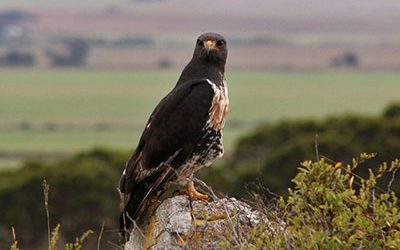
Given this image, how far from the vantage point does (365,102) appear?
11100 centimetres

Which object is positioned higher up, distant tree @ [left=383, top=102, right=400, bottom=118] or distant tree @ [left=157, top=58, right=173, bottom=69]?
distant tree @ [left=383, top=102, right=400, bottom=118]

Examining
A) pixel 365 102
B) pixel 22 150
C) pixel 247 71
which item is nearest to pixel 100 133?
pixel 22 150

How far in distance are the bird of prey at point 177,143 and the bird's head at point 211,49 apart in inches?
10.4

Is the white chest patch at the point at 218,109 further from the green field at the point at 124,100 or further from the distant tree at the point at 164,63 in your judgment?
the distant tree at the point at 164,63

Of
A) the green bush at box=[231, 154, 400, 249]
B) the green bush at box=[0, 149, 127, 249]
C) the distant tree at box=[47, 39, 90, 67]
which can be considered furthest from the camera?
the distant tree at box=[47, 39, 90, 67]

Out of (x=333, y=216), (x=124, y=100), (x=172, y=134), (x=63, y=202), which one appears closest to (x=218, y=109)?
(x=172, y=134)

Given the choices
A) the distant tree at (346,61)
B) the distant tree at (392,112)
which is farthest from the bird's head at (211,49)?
the distant tree at (346,61)

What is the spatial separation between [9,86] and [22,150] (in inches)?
2784

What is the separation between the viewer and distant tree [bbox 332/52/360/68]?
534 ft

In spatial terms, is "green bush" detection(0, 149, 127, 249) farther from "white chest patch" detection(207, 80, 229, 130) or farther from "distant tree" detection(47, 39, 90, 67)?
"distant tree" detection(47, 39, 90, 67)

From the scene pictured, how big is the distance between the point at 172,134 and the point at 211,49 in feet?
2.81

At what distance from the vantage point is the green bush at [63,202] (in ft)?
116

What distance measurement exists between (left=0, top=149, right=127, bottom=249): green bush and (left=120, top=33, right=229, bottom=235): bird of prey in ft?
83.1

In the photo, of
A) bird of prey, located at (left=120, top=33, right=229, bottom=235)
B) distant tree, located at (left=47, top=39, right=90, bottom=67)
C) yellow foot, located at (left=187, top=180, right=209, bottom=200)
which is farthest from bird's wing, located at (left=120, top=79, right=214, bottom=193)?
distant tree, located at (left=47, top=39, right=90, bottom=67)
